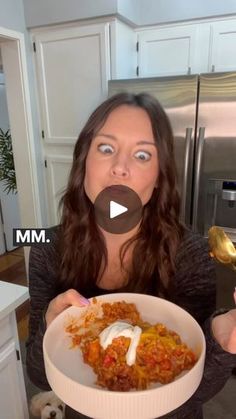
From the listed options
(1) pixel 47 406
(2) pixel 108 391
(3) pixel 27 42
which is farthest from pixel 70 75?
(2) pixel 108 391

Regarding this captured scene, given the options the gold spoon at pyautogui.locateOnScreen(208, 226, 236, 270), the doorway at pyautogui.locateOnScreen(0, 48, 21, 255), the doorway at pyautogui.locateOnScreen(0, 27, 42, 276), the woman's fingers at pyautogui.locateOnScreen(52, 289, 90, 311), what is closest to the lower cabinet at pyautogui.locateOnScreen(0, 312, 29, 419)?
the woman's fingers at pyautogui.locateOnScreen(52, 289, 90, 311)

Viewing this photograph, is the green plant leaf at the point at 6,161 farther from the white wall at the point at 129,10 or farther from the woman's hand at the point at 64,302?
the woman's hand at the point at 64,302

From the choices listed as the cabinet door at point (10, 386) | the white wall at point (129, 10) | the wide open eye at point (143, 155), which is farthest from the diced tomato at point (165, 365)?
the white wall at point (129, 10)

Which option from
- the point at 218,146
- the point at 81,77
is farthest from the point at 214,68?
the point at 81,77

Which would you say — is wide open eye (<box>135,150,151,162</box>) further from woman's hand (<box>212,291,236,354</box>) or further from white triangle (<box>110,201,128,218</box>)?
woman's hand (<box>212,291,236,354</box>)

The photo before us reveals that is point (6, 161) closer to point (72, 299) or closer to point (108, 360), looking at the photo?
point (72, 299)
